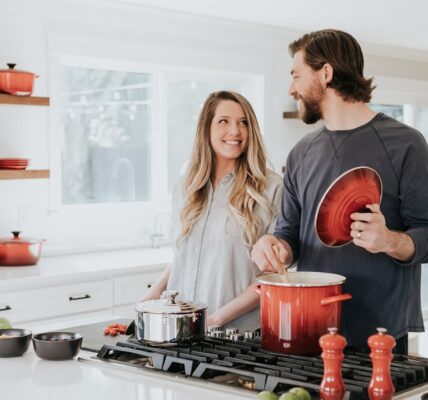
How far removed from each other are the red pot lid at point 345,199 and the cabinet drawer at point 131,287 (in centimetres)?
251

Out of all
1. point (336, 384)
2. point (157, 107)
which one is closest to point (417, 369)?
point (336, 384)

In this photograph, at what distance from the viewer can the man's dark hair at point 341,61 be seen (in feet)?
8.00

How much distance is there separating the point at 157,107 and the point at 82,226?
3.46 feet

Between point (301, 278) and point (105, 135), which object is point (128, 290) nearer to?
point (105, 135)

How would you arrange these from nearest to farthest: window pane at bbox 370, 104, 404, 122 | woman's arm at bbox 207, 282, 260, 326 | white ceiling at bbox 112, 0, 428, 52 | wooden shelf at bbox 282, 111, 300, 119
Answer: woman's arm at bbox 207, 282, 260, 326 → white ceiling at bbox 112, 0, 428, 52 → wooden shelf at bbox 282, 111, 300, 119 → window pane at bbox 370, 104, 404, 122

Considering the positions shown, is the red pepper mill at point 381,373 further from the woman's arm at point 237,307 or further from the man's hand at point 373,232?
the woman's arm at point 237,307

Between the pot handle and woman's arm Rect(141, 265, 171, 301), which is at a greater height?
the pot handle

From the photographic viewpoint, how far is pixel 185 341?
2117 millimetres

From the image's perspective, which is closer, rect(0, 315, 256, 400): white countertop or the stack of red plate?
rect(0, 315, 256, 400): white countertop

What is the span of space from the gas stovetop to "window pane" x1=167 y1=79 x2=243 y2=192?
364 centimetres

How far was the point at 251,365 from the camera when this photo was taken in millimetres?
1934

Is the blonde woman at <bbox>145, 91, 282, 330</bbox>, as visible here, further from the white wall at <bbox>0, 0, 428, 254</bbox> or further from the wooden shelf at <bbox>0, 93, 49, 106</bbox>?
the white wall at <bbox>0, 0, 428, 254</bbox>

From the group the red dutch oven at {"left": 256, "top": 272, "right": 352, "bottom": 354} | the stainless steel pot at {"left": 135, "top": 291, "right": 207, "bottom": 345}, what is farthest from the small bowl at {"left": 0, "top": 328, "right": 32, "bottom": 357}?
the red dutch oven at {"left": 256, "top": 272, "right": 352, "bottom": 354}

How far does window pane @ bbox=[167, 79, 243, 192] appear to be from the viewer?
5734 millimetres
